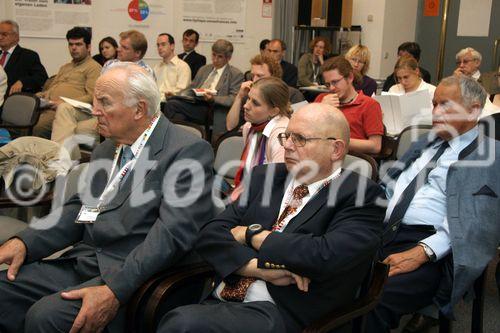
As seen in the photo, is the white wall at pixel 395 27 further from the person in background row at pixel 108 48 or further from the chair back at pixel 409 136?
the chair back at pixel 409 136

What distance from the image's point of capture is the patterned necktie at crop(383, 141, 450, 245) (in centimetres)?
258

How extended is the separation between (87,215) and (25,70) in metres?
5.07

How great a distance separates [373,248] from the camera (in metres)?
1.85

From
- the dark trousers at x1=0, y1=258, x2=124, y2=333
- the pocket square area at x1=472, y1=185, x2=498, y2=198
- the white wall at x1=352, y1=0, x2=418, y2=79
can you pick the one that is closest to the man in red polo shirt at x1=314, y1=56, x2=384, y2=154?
the pocket square area at x1=472, y1=185, x2=498, y2=198

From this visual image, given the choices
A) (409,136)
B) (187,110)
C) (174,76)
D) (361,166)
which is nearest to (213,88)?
(187,110)

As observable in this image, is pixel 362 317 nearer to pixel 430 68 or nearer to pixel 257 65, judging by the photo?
pixel 257 65

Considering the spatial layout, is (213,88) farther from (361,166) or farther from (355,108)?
(361,166)

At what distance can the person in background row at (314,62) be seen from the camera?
8.43 metres

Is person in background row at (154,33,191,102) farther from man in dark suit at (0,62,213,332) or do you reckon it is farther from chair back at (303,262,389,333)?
chair back at (303,262,389,333)

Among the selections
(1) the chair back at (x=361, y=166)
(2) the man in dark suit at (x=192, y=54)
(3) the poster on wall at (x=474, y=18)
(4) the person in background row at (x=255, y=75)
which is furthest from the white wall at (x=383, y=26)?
(1) the chair back at (x=361, y=166)

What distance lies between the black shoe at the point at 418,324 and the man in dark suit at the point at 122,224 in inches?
50.1

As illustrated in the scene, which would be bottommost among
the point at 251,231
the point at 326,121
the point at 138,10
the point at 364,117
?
the point at 251,231

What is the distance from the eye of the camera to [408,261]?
2.36 meters

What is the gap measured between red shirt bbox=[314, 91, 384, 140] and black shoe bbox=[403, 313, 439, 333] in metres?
1.32
